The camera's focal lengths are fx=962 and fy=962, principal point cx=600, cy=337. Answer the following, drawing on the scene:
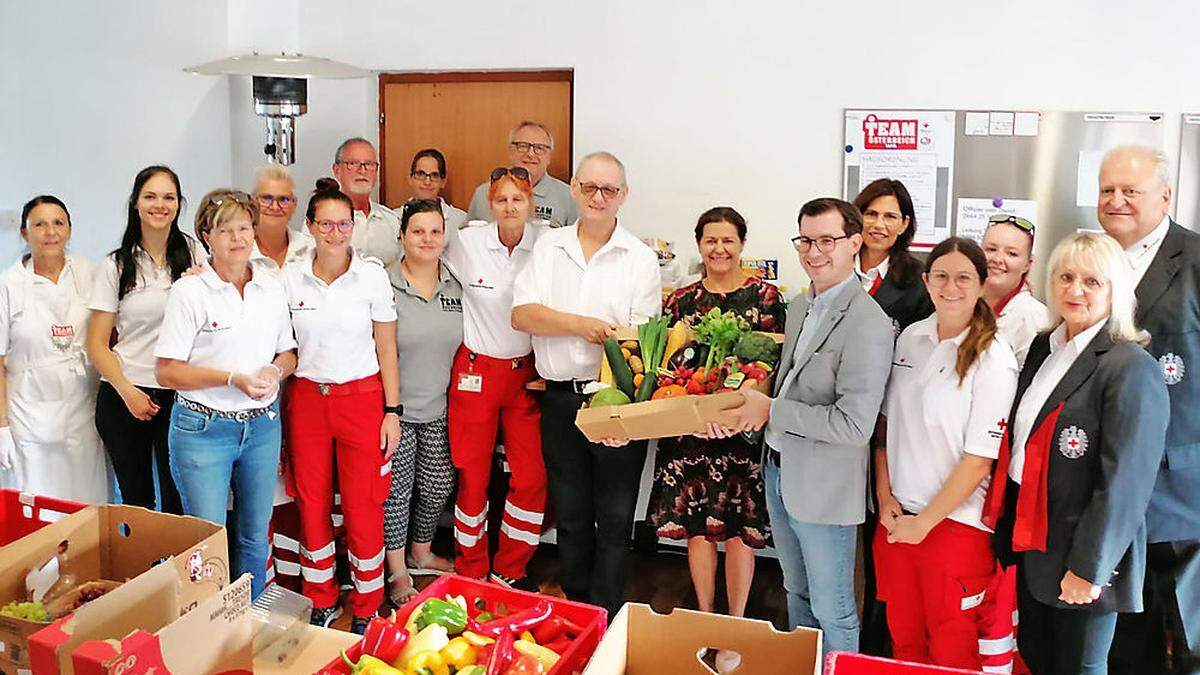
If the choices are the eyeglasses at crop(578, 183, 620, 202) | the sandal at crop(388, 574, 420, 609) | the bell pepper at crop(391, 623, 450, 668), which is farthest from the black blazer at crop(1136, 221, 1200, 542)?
the sandal at crop(388, 574, 420, 609)

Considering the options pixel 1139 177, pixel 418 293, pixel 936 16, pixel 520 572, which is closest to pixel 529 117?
pixel 418 293

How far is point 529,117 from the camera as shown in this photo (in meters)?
4.52

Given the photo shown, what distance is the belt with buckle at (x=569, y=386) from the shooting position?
3.19 metres

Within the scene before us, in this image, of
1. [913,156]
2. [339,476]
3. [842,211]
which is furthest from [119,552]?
[913,156]

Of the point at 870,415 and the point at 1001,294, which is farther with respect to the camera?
the point at 1001,294

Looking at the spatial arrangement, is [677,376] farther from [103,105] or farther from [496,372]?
[103,105]

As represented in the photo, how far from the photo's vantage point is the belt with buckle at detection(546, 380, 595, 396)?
3.19m

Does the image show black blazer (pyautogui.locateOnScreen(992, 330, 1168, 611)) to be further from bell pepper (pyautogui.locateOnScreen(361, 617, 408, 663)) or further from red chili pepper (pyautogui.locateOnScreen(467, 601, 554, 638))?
bell pepper (pyautogui.locateOnScreen(361, 617, 408, 663))

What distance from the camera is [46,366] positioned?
3.16 metres

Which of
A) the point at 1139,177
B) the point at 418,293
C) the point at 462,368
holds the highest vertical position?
the point at 1139,177

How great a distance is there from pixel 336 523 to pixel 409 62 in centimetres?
221

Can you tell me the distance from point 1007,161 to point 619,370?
81.8 inches

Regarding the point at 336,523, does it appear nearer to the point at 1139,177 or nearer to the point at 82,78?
the point at 82,78

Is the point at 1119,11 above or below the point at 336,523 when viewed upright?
above
